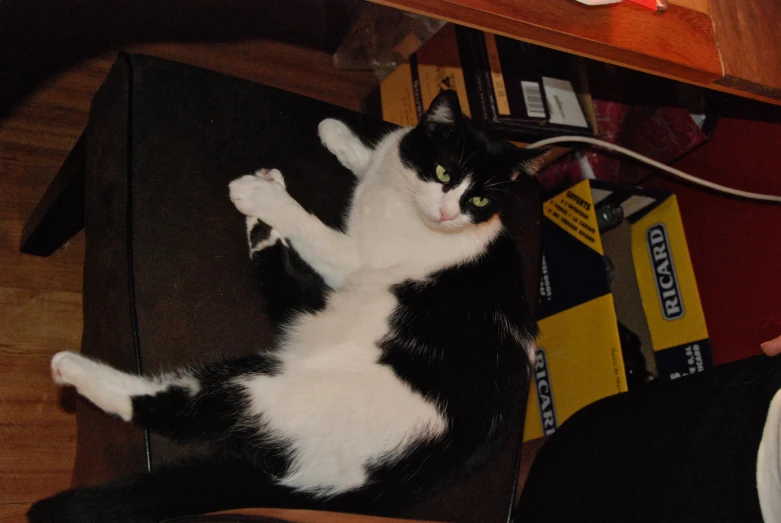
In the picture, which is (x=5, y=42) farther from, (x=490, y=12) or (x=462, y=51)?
(x=490, y=12)

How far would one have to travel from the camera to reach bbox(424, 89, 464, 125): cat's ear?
118 centimetres

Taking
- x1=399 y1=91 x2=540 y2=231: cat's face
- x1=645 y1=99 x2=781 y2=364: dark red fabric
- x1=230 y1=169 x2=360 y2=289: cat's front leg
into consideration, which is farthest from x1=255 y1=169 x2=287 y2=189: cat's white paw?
x1=645 y1=99 x2=781 y2=364: dark red fabric

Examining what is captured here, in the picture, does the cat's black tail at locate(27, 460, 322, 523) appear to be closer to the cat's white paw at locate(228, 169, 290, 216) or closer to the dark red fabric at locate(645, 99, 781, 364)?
the cat's white paw at locate(228, 169, 290, 216)

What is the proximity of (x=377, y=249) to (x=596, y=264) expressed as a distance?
0.85 meters

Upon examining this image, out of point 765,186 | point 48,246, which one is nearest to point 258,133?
point 48,246

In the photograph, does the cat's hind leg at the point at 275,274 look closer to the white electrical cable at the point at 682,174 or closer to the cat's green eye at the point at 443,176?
the cat's green eye at the point at 443,176

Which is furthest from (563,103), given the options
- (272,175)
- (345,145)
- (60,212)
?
(60,212)

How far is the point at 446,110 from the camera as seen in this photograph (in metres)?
1.21

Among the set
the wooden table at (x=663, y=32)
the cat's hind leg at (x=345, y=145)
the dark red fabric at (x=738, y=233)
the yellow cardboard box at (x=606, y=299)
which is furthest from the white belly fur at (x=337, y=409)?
the dark red fabric at (x=738, y=233)

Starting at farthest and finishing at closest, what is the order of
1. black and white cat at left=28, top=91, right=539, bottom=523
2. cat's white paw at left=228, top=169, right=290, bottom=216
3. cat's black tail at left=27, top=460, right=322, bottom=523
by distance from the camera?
cat's white paw at left=228, top=169, right=290, bottom=216 → black and white cat at left=28, top=91, right=539, bottom=523 → cat's black tail at left=27, top=460, right=322, bottom=523

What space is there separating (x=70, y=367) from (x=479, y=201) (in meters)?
0.81

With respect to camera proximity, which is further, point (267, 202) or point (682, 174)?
point (682, 174)

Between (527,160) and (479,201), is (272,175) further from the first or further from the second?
(527,160)

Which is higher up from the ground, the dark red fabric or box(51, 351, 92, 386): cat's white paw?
the dark red fabric
